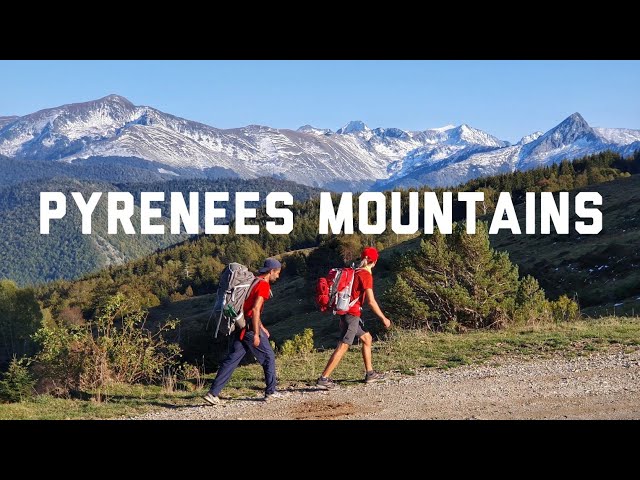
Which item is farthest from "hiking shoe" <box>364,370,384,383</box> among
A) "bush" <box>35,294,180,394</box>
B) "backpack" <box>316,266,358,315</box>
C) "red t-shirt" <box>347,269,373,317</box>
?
"bush" <box>35,294,180,394</box>

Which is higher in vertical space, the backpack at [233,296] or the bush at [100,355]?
the backpack at [233,296]

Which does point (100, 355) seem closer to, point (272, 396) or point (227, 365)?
point (227, 365)

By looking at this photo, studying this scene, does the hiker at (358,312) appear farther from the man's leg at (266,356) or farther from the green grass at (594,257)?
the green grass at (594,257)

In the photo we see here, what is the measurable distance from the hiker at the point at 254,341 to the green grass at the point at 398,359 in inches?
26.5

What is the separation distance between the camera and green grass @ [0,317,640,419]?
11883 millimetres

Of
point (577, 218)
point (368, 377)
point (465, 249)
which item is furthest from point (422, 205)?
point (368, 377)

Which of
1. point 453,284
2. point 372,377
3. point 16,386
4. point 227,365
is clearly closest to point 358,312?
point 372,377

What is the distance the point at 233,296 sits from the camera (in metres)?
11.2

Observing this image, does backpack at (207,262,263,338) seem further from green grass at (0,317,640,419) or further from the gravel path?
green grass at (0,317,640,419)

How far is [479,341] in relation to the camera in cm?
1549

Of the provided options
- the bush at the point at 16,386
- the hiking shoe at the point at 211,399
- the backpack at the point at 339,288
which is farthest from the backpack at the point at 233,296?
the bush at the point at 16,386

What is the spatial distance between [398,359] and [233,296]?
430 cm

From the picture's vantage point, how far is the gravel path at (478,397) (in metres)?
9.96
